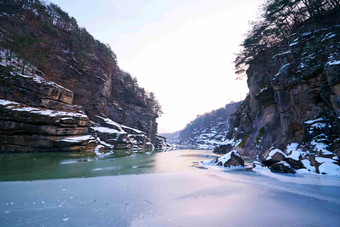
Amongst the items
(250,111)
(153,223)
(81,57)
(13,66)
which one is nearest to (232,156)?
(153,223)

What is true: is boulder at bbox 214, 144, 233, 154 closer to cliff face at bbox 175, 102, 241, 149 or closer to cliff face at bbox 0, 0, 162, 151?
cliff face at bbox 0, 0, 162, 151

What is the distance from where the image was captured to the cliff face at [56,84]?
65.7 feet

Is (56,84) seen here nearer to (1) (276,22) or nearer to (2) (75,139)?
(2) (75,139)

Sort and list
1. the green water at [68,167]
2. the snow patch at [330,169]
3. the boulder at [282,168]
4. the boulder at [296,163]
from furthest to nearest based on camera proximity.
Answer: the boulder at [296,163]
the boulder at [282,168]
the snow patch at [330,169]
the green water at [68,167]

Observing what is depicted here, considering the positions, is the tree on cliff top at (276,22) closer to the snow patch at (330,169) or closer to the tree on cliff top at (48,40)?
the snow patch at (330,169)

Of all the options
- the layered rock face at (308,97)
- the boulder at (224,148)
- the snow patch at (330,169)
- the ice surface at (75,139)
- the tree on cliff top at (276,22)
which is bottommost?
the boulder at (224,148)

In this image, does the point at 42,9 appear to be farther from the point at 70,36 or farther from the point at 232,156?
the point at 232,156

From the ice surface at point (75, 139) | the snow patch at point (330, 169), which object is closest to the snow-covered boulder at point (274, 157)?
the snow patch at point (330, 169)

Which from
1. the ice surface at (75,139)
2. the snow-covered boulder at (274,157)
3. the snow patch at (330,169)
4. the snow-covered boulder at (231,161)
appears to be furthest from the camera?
the ice surface at (75,139)

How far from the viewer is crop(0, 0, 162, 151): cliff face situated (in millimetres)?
20031

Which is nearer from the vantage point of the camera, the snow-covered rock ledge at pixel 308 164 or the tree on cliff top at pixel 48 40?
the snow-covered rock ledge at pixel 308 164

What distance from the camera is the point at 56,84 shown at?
2467 centimetres

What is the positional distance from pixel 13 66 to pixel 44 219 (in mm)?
29044

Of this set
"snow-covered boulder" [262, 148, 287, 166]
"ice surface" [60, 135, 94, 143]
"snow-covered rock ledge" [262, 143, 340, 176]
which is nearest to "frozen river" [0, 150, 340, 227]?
"snow-covered rock ledge" [262, 143, 340, 176]
